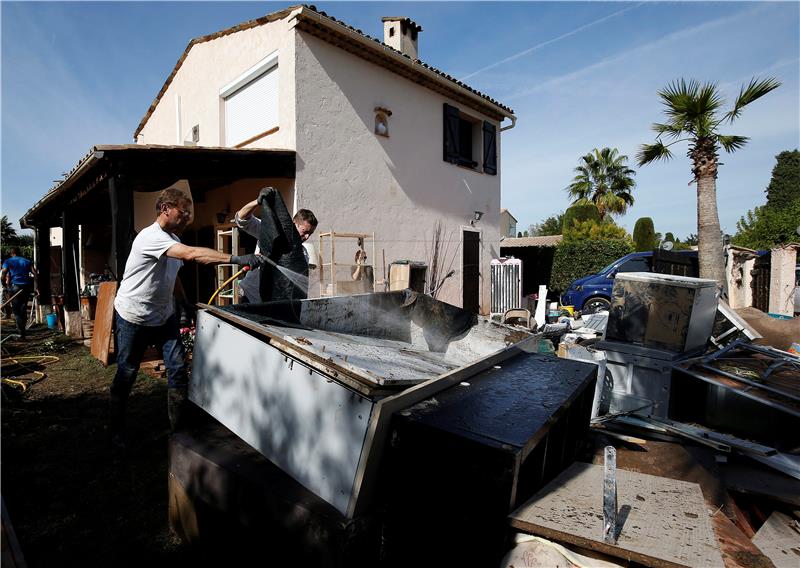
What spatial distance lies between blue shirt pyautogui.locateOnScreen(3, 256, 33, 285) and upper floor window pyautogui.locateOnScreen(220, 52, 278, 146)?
14.9 ft

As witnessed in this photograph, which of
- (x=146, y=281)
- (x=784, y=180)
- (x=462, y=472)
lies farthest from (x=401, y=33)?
(x=784, y=180)

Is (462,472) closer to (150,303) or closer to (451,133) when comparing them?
(150,303)

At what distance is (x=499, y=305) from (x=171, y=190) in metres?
9.41

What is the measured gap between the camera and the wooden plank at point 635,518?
1303 mm

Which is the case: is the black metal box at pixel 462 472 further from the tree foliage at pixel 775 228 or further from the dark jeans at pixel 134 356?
the tree foliage at pixel 775 228

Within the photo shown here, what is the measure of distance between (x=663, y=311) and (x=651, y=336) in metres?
0.24

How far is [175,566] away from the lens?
1.93 metres

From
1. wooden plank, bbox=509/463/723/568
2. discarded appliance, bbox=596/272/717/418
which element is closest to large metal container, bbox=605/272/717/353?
discarded appliance, bbox=596/272/717/418

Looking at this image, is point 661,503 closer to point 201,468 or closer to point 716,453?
point 716,453

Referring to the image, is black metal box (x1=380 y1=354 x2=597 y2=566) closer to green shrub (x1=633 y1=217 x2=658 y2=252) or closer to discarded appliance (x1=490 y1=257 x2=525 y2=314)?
discarded appliance (x1=490 y1=257 x2=525 y2=314)

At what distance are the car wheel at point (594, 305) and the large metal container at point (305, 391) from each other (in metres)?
8.07

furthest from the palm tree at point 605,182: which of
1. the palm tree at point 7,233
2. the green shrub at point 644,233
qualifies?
the palm tree at point 7,233

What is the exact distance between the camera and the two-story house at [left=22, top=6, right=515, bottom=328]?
6359mm

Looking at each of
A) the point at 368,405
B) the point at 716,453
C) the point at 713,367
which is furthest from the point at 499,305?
the point at 368,405
